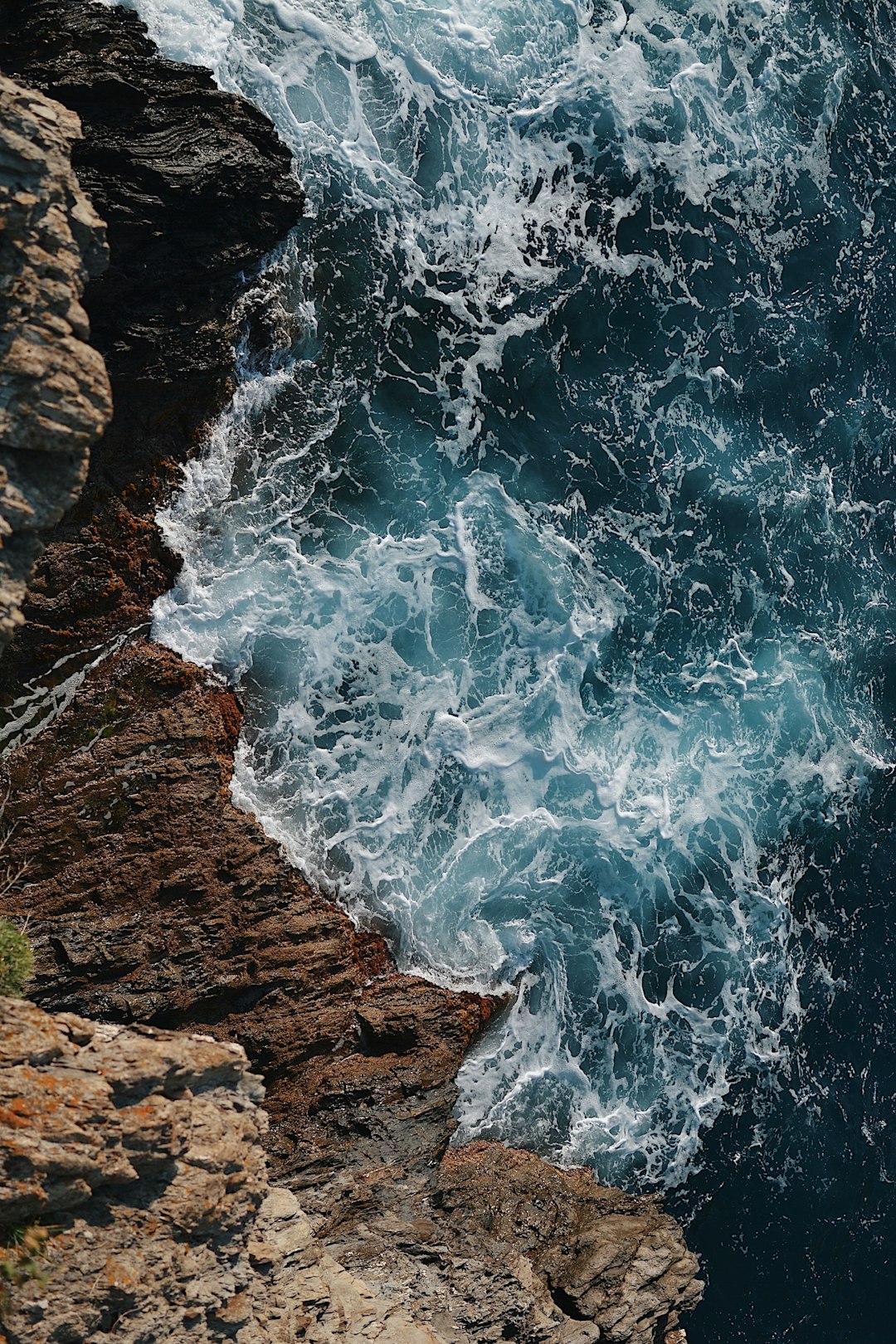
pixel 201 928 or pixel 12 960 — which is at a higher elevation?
pixel 12 960

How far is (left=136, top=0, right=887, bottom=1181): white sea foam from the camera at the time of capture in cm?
1903

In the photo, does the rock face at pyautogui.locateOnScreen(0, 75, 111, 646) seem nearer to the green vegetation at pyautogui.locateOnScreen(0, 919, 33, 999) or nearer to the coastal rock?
the green vegetation at pyautogui.locateOnScreen(0, 919, 33, 999)

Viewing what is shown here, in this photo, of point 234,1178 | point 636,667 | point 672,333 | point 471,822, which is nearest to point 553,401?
point 672,333

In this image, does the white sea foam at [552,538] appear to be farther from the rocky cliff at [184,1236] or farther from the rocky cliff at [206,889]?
the rocky cliff at [184,1236]

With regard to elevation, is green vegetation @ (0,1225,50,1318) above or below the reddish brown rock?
above

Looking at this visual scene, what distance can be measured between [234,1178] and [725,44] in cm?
2484

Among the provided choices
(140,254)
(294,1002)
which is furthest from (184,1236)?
(140,254)

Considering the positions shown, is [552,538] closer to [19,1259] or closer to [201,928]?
[201,928]

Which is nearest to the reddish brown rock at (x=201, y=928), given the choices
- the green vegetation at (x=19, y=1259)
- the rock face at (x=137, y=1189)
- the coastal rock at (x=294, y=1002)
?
the coastal rock at (x=294, y=1002)

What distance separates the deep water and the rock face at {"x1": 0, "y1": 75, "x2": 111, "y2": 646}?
663 centimetres

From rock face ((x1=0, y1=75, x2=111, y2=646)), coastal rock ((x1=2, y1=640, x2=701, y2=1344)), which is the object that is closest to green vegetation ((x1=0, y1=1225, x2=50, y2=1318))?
coastal rock ((x1=2, y1=640, x2=701, y2=1344))

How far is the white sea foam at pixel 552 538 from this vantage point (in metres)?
19.0

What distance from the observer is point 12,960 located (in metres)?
13.5

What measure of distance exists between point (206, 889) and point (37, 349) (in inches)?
361
